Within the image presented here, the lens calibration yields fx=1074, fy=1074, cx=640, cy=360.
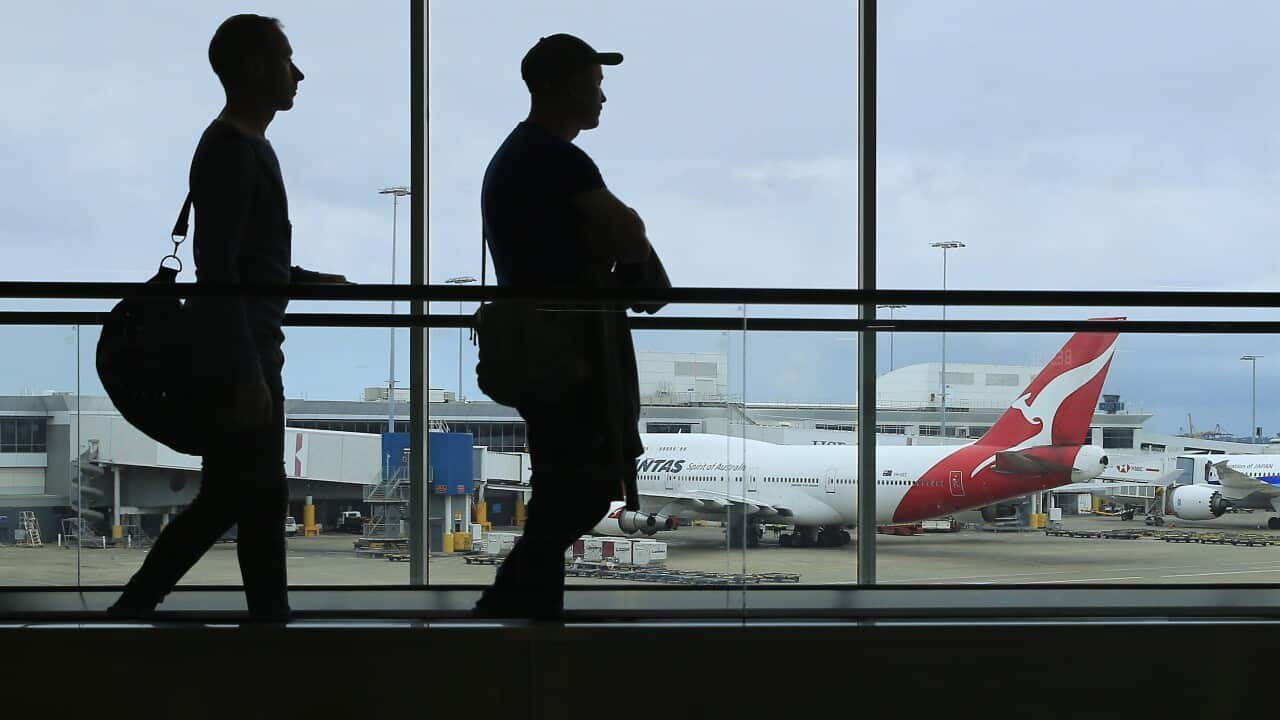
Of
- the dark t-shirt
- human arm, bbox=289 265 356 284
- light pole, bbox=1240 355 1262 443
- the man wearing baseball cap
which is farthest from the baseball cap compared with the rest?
light pole, bbox=1240 355 1262 443

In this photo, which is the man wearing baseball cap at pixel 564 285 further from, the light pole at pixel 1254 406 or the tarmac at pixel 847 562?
the light pole at pixel 1254 406

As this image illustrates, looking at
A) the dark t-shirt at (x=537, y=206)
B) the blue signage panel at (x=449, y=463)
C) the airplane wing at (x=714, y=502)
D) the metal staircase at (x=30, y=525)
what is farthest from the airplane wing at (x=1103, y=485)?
the metal staircase at (x=30, y=525)

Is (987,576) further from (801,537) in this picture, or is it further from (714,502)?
(714,502)

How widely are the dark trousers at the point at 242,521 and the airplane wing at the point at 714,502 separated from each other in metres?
0.71

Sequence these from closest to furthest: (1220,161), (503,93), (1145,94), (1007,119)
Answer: (503,93) < (1145,94) < (1007,119) < (1220,161)

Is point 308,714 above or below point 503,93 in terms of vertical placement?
below

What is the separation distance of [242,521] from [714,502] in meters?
0.90

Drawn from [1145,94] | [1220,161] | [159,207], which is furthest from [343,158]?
[1220,161]

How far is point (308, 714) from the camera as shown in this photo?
1971 mm

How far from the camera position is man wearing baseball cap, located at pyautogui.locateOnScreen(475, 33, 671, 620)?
1.96 metres

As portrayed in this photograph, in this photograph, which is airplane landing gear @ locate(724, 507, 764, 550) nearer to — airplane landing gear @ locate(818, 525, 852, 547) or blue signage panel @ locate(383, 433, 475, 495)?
airplane landing gear @ locate(818, 525, 852, 547)

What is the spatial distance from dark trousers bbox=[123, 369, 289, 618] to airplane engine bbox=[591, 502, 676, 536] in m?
0.61

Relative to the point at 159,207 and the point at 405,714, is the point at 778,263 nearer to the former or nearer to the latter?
the point at 159,207

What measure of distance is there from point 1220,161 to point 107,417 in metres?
15.5
